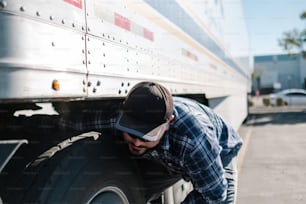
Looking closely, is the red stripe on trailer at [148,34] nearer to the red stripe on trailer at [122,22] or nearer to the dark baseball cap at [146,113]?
the red stripe on trailer at [122,22]

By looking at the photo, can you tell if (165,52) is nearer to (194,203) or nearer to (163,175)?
(163,175)

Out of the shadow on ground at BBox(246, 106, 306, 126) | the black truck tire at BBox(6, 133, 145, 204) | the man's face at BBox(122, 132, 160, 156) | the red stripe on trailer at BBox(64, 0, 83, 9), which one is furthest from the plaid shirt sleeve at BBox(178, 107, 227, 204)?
the shadow on ground at BBox(246, 106, 306, 126)

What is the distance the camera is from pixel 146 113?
1.60m

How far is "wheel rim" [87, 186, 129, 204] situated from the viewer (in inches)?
67.2

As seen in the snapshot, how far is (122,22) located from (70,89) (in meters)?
0.63

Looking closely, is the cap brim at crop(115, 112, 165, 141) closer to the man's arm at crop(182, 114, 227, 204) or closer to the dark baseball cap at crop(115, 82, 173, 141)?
the dark baseball cap at crop(115, 82, 173, 141)

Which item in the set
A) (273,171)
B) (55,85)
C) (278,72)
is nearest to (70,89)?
(55,85)

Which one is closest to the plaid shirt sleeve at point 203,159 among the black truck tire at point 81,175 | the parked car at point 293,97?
the black truck tire at point 81,175

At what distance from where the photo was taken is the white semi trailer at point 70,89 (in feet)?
4.19

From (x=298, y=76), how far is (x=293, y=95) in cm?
2228

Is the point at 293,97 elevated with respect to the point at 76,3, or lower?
lower

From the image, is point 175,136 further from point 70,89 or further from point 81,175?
point 70,89

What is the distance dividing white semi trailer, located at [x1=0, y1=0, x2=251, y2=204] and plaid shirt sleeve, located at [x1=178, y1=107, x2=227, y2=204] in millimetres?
337

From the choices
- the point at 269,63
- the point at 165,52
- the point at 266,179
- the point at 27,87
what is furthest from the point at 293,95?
the point at 269,63
